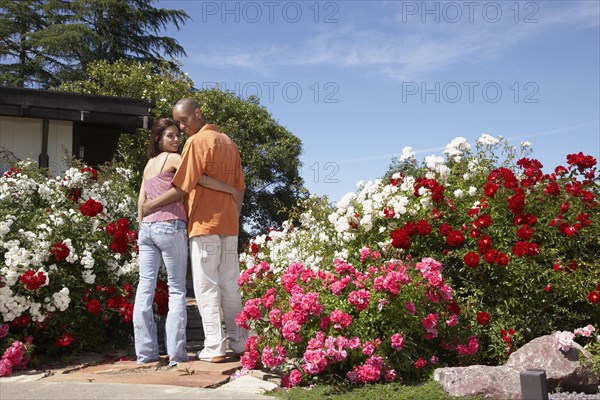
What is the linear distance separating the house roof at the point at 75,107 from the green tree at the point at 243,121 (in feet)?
32.1

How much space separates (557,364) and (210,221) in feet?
10.3

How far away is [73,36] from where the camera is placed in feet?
86.5

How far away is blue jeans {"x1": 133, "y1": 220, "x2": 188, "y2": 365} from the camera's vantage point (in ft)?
16.8

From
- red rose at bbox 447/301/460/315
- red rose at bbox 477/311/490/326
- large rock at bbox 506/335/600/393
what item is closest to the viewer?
large rock at bbox 506/335/600/393

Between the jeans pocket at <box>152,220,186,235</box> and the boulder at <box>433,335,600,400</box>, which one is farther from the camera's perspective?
the jeans pocket at <box>152,220,186,235</box>

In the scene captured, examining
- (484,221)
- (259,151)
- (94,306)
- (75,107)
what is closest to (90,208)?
(94,306)

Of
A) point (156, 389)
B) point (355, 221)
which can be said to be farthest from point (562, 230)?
point (156, 389)

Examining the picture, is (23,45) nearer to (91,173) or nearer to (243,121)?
(243,121)

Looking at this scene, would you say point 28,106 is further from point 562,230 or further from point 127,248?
point 562,230

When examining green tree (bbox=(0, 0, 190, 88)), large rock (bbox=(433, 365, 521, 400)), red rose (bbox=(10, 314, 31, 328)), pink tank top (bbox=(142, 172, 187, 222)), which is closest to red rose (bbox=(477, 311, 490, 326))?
large rock (bbox=(433, 365, 521, 400))

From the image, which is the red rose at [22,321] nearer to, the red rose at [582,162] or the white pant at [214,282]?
the white pant at [214,282]

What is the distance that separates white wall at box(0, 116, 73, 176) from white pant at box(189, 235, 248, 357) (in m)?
7.76

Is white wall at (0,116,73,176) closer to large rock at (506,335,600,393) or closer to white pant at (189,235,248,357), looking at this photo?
white pant at (189,235,248,357)

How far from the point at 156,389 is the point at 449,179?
12.7 feet
